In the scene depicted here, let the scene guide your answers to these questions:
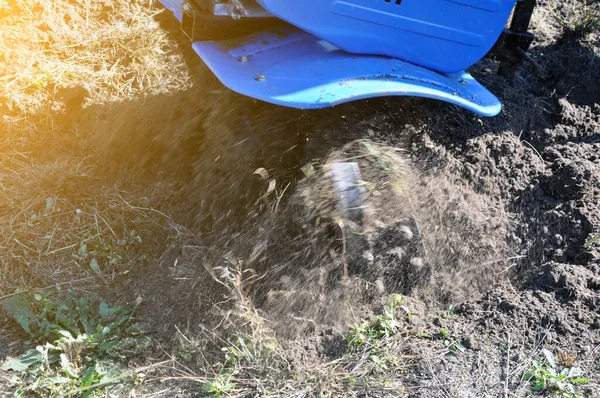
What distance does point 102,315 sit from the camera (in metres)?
2.31

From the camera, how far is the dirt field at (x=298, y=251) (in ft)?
7.13

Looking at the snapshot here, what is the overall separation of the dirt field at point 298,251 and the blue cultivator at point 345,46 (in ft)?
0.92

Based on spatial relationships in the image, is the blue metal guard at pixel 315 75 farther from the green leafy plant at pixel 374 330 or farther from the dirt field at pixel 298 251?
the green leafy plant at pixel 374 330

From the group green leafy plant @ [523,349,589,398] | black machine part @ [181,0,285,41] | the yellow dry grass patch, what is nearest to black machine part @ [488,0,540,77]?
black machine part @ [181,0,285,41]

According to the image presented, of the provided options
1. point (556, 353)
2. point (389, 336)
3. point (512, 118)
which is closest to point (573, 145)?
point (512, 118)

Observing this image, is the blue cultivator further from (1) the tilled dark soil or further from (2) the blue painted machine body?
(1) the tilled dark soil

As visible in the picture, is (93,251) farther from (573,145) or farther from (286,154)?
(573,145)

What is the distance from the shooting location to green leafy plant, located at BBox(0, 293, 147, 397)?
6.77 feet

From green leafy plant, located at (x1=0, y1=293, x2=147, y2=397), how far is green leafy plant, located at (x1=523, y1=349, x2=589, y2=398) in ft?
4.88

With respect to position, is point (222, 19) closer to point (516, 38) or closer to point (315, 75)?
point (315, 75)

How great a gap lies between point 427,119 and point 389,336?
983 mm

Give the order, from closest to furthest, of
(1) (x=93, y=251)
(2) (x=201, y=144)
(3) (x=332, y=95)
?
(3) (x=332, y=95) < (1) (x=93, y=251) < (2) (x=201, y=144)

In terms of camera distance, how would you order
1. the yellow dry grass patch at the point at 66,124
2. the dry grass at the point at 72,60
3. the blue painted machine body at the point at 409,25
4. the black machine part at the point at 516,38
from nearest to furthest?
1. the blue painted machine body at the point at 409,25
2. the yellow dry grass patch at the point at 66,124
3. the black machine part at the point at 516,38
4. the dry grass at the point at 72,60

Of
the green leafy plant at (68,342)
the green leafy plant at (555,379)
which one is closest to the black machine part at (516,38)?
the green leafy plant at (555,379)
